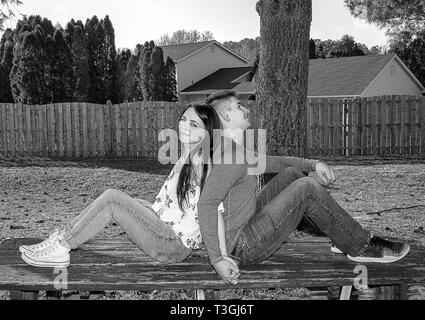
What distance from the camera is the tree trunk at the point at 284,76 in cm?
602

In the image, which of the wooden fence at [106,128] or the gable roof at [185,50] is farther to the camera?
the gable roof at [185,50]

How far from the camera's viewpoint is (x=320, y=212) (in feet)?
11.8

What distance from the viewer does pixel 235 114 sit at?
141 inches

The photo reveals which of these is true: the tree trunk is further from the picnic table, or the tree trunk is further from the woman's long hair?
the woman's long hair

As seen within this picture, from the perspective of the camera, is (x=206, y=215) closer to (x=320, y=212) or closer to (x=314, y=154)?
(x=320, y=212)

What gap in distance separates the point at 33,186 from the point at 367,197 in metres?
6.05

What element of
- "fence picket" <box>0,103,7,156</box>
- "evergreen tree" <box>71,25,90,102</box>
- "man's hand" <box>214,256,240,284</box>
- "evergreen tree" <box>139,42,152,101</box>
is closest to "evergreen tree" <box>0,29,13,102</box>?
"evergreen tree" <box>71,25,90,102</box>

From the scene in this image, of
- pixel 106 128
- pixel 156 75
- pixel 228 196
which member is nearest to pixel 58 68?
pixel 106 128

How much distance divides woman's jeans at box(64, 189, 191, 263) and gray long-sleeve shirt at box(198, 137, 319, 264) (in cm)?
32

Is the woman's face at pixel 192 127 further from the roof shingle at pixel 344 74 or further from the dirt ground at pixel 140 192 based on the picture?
the roof shingle at pixel 344 74

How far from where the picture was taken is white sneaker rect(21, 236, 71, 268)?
3.44 meters

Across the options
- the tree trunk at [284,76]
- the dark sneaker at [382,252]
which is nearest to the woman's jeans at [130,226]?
the dark sneaker at [382,252]

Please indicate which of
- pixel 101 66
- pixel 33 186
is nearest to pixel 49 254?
Answer: pixel 33 186
